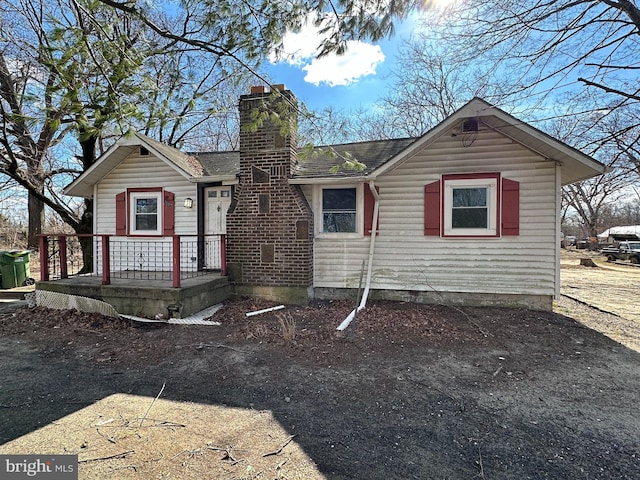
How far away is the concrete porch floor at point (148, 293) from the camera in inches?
241

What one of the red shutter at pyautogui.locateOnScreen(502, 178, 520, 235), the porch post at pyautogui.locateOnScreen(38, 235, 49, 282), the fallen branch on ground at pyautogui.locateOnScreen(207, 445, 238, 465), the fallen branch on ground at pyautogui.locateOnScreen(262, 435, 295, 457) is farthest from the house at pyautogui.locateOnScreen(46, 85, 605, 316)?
the fallen branch on ground at pyautogui.locateOnScreen(262, 435, 295, 457)

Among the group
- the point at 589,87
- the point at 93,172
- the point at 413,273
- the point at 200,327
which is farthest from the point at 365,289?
the point at 93,172

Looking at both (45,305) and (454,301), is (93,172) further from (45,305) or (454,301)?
(454,301)

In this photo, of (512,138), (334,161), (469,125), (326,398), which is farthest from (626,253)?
(326,398)

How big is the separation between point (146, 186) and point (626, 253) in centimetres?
2952

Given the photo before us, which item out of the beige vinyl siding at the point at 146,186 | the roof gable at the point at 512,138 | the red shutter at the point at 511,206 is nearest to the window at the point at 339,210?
the roof gable at the point at 512,138

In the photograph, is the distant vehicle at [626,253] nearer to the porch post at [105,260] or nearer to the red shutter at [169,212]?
the red shutter at [169,212]

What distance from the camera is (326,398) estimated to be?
3379 millimetres

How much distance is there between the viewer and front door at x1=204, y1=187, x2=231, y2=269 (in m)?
8.48

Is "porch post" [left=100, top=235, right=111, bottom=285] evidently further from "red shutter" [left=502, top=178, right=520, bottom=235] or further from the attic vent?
"red shutter" [left=502, top=178, right=520, bottom=235]

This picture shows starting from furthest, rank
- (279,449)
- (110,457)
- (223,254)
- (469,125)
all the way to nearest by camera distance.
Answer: (223,254)
(469,125)
(279,449)
(110,457)

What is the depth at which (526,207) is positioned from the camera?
6.73 m

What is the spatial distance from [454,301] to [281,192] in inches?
179

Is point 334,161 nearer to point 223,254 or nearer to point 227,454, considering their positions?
point 223,254
